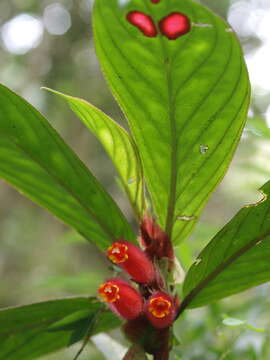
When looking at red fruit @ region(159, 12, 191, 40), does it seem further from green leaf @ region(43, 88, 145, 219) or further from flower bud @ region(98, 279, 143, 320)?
flower bud @ region(98, 279, 143, 320)

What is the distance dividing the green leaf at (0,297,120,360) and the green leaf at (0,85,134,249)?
0.35 feet

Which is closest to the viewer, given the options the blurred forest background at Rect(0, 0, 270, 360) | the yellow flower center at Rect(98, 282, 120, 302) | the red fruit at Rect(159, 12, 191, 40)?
the red fruit at Rect(159, 12, 191, 40)

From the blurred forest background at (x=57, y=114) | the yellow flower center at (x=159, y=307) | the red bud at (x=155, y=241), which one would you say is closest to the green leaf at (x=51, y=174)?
the red bud at (x=155, y=241)

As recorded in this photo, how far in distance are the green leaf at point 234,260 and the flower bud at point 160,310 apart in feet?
0.18

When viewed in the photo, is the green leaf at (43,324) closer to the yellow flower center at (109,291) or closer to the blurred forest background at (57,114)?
the yellow flower center at (109,291)

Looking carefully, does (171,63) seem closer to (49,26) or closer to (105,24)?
(105,24)

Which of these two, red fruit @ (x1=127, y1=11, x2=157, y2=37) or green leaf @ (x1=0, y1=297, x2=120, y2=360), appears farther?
green leaf @ (x1=0, y1=297, x2=120, y2=360)

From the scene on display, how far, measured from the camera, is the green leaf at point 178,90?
573mm

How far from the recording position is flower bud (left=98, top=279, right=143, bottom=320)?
0.64m

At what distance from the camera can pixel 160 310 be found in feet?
2.04

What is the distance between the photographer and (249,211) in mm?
637

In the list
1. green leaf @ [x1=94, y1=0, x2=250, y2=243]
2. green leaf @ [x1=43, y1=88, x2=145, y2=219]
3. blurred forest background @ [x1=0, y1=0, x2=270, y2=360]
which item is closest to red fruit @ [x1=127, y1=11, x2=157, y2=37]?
green leaf @ [x1=94, y1=0, x2=250, y2=243]

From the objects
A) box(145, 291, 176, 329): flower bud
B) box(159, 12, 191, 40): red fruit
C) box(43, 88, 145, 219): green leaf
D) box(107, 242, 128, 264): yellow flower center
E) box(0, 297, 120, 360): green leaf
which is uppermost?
box(159, 12, 191, 40): red fruit

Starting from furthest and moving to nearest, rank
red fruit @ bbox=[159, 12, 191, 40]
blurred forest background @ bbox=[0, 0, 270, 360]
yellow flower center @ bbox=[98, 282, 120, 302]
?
blurred forest background @ bbox=[0, 0, 270, 360] → yellow flower center @ bbox=[98, 282, 120, 302] → red fruit @ bbox=[159, 12, 191, 40]
